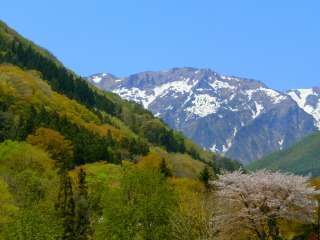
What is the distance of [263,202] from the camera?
215 feet

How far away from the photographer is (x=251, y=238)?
74.1 metres

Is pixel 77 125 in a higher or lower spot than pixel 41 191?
higher

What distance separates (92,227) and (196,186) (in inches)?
1674

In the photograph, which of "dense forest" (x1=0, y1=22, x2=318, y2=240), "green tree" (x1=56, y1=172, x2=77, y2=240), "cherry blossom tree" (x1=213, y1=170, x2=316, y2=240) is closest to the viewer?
"cherry blossom tree" (x1=213, y1=170, x2=316, y2=240)

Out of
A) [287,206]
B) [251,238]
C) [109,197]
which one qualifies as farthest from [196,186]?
[287,206]

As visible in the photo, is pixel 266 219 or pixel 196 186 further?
pixel 196 186

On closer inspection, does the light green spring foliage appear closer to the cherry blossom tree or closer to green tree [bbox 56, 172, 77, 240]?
green tree [bbox 56, 172, 77, 240]

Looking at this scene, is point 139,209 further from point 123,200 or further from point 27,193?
point 27,193

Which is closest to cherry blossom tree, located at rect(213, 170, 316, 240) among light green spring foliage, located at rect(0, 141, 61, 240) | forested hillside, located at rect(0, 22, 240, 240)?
forested hillside, located at rect(0, 22, 240, 240)

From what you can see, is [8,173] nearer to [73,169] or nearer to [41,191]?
[41,191]

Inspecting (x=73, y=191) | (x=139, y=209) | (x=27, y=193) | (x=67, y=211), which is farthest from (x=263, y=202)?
(x=73, y=191)

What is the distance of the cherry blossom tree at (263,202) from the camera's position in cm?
6500

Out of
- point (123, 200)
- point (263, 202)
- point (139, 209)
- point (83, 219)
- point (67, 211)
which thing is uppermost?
point (123, 200)

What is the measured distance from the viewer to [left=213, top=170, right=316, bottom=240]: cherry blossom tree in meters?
65.0
